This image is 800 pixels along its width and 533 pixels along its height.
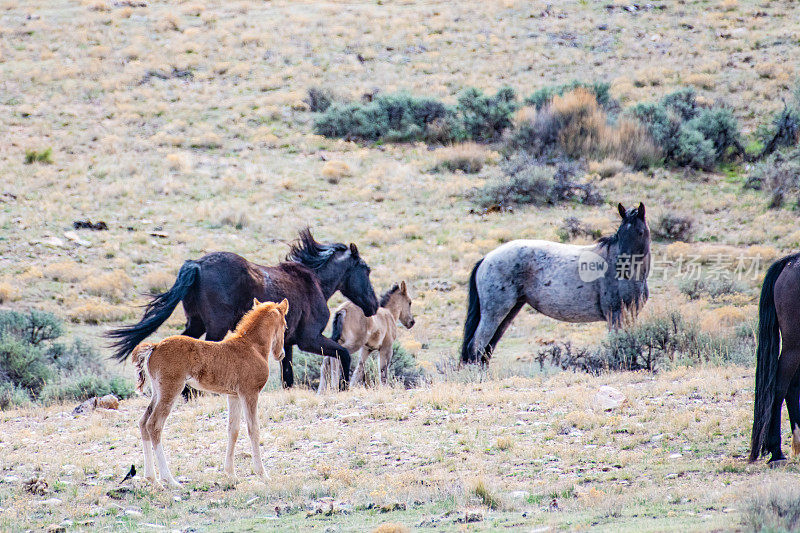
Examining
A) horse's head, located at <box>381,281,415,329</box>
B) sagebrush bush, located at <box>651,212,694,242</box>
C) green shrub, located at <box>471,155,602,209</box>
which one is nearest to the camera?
horse's head, located at <box>381,281,415,329</box>

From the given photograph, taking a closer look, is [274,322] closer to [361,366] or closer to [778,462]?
[778,462]

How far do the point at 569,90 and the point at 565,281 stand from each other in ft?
66.2

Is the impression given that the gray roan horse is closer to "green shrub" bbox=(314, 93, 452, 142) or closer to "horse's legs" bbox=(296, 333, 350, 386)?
"horse's legs" bbox=(296, 333, 350, 386)

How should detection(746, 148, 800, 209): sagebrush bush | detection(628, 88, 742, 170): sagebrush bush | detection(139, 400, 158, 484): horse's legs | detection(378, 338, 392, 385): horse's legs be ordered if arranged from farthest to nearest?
detection(628, 88, 742, 170): sagebrush bush < detection(746, 148, 800, 209): sagebrush bush < detection(378, 338, 392, 385): horse's legs < detection(139, 400, 158, 484): horse's legs

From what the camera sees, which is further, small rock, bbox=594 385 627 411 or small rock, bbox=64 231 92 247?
small rock, bbox=64 231 92 247

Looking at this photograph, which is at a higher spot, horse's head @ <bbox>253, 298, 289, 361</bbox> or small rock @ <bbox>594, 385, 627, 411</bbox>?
horse's head @ <bbox>253, 298, 289, 361</bbox>

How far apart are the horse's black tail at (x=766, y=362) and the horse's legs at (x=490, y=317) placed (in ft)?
20.1

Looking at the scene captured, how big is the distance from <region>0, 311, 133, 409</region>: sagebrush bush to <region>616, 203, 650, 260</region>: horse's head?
25.0 ft

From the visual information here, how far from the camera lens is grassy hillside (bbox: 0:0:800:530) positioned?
21.9 feet

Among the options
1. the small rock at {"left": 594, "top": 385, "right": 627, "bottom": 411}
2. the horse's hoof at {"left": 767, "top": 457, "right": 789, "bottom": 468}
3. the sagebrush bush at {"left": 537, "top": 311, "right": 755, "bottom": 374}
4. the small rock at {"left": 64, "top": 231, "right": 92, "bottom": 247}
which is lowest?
the small rock at {"left": 64, "top": 231, "right": 92, "bottom": 247}

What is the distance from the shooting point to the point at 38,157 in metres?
27.5

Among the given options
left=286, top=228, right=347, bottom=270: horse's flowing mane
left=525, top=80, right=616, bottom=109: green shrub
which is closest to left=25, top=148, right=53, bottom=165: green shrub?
left=525, top=80, right=616, bottom=109: green shrub

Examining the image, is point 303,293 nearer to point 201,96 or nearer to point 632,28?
point 201,96

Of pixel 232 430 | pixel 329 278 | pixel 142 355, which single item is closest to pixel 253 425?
pixel 232 430
